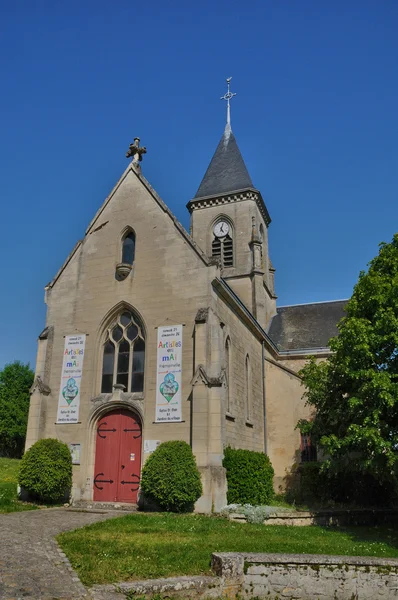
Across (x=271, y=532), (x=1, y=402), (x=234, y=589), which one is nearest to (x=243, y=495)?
(x=271, y=532)

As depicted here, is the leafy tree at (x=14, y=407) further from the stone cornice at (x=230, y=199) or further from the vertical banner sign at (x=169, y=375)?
the vertical banner sign at (x=169, y=375)

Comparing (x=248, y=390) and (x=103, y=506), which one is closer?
(x=103, y=506)

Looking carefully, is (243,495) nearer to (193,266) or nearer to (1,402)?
(193,266)

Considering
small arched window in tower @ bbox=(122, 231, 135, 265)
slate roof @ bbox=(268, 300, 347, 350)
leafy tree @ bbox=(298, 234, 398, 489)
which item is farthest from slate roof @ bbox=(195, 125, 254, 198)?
Answer: leafy tree @ bbox=(298, 234, 398, 489)

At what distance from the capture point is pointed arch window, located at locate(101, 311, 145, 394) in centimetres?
1755

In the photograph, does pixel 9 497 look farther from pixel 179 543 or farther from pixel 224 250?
pixel 224 250

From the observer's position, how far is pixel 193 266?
17.7 meters

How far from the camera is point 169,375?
54.9 feet

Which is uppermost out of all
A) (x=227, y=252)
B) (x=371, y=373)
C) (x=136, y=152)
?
(x=227, y=252)

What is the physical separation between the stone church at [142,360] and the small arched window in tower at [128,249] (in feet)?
0.17

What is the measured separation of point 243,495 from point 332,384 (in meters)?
4.51

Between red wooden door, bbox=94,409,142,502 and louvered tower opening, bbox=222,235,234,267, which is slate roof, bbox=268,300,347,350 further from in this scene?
red wooden door, bbox=94,409,142,502

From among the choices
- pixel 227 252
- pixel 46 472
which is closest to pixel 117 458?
pixel 46 472

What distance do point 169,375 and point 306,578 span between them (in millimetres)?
9794
